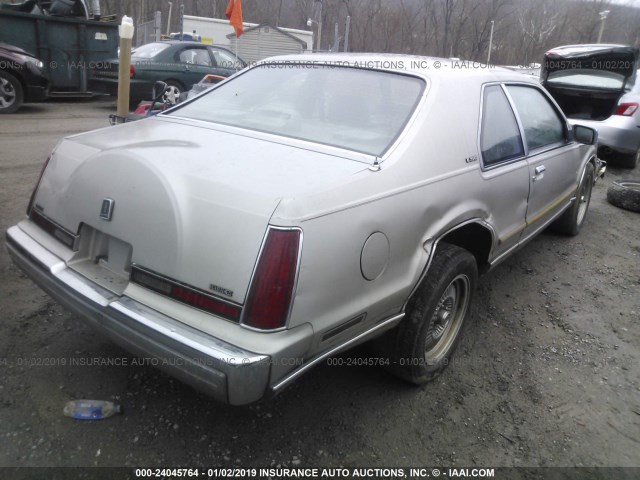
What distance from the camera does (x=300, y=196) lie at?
1.89 meters

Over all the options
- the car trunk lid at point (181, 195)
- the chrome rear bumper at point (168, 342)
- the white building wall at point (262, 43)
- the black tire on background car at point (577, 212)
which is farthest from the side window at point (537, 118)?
the white building wall at point (262, 43)

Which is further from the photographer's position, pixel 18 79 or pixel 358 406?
pixel 18 79

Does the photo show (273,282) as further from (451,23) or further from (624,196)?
(451,23)

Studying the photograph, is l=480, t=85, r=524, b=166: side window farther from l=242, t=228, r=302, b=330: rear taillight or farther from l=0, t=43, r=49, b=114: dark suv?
l=0, t=43, r=49, b=114: dark suv

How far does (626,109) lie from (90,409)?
832 centimetres

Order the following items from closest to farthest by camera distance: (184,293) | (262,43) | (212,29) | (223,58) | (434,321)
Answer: (184,293), (434,321), (223,58), (262,43), (212,29)

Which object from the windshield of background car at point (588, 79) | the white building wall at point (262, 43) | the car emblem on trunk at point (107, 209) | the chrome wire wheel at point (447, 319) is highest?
the white building wall at point (262, 43)

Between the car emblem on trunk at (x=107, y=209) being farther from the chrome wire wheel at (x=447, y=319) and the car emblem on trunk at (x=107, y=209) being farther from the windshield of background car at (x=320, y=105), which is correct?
the chrome wire wheel at (x=447, y=319)

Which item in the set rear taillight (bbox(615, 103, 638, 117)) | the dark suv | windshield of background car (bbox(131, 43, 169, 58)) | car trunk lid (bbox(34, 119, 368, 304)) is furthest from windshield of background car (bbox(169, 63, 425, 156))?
windshield of background car (bbox(131, 43, 169, 58))

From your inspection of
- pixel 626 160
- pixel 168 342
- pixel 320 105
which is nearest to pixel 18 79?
pixel 320 105

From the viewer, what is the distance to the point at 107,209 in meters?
2.14

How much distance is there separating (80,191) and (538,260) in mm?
3860

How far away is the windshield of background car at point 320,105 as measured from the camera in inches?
102

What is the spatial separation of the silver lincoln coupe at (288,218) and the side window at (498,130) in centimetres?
1
